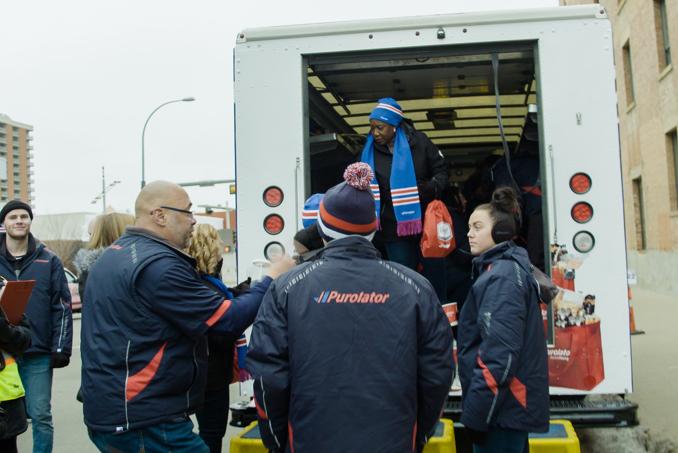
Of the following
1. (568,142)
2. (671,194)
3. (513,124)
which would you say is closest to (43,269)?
(568,142)

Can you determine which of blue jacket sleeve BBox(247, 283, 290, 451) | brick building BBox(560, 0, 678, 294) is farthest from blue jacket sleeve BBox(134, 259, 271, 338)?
brick building BBox(560, 0, 678, 294)

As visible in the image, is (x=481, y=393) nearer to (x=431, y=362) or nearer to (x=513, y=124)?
(x=431, y=362)

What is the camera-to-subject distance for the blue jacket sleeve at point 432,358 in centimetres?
225

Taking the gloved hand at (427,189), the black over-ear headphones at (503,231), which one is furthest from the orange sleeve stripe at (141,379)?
the gloved hand at (427,189)

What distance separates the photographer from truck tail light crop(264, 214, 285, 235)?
14.1ft

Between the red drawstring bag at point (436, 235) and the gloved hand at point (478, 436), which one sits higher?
the red drawstring bag at point (436, 235)

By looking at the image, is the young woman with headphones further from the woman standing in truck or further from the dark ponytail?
the woman standing in truck

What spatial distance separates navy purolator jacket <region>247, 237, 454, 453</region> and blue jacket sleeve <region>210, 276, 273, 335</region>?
0.56m

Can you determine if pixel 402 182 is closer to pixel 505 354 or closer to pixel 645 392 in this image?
pixel 505 354

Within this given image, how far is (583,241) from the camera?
3.93 m

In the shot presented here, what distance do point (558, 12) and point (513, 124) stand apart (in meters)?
4.16

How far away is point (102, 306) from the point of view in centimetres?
272

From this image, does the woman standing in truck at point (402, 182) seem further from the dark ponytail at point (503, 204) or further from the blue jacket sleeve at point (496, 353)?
the blue jacket sleeve at point (496, 353)

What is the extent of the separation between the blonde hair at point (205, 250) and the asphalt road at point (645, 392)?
7.74 ft
